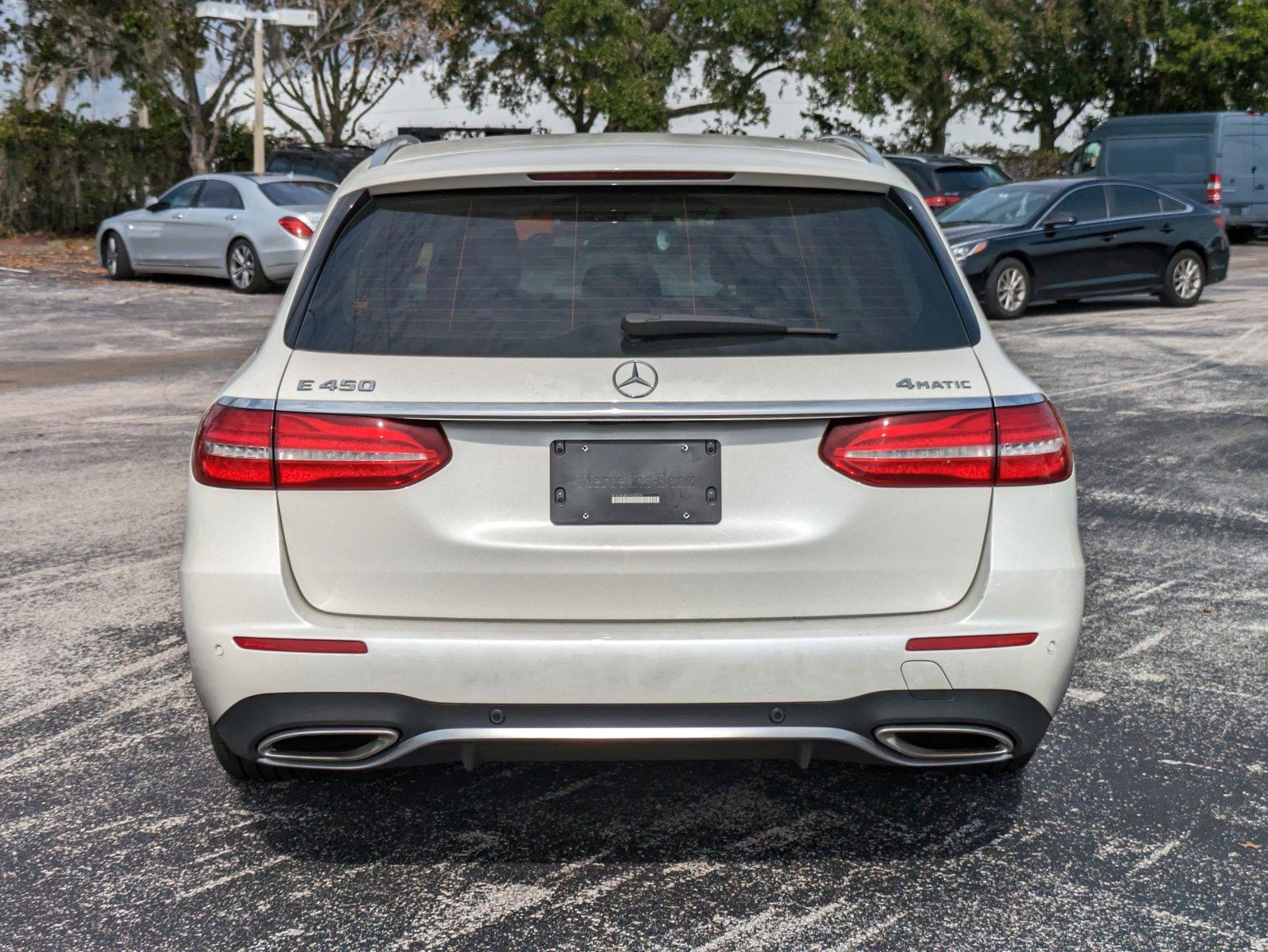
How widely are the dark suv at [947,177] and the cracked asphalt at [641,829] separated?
55.7ft

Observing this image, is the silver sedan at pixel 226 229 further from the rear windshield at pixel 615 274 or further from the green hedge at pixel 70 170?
the rear windshield at pixel 615 274

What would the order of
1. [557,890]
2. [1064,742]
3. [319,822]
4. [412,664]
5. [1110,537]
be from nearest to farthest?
[412,664] < [557,890] < [319,822] < [1064,742] < [1110,537]

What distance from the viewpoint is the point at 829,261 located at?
133 inches

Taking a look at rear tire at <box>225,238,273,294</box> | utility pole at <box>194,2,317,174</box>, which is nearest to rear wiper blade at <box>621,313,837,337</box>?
rear tire at <box>225,238,273,294</box>

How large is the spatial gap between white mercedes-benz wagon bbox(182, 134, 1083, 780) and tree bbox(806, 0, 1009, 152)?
30.9m

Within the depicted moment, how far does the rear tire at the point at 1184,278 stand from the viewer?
17.3 m

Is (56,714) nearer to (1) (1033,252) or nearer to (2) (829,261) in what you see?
(2) (829,261)

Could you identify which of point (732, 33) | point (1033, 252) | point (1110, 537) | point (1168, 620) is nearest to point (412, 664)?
point (1168, 620)

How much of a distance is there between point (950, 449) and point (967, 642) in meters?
0.41

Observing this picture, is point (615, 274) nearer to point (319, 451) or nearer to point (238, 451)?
point (319, 451)

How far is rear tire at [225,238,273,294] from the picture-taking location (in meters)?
19.2

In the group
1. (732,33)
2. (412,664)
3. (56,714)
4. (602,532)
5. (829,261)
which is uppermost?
(732,33)

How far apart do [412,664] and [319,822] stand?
0.87 metres

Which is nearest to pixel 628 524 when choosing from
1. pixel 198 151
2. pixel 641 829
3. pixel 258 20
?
pixel 641 829
